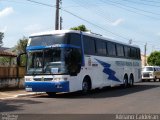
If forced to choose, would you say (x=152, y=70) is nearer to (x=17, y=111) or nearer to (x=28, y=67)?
(x=28, y=67)

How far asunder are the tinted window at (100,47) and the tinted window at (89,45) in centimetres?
72

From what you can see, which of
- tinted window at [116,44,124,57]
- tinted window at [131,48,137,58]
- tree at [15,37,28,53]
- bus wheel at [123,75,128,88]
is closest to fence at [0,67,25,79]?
tinted window at [116,44,124,57]

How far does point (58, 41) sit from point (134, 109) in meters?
6.97

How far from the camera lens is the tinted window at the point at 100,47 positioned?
24047mm

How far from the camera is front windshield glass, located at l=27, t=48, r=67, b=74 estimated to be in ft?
65.7

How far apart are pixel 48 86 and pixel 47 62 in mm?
1226

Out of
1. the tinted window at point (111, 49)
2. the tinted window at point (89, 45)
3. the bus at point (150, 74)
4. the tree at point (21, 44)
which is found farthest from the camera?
the tree at point (21, 44)

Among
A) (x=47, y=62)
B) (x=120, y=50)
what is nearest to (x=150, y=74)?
(x=120, y=50)

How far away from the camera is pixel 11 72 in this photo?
2739 centimetres

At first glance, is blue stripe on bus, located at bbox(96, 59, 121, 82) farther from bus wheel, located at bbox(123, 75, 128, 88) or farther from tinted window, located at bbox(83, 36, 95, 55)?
bus wheel, located at bbox(123, 75, 128, 88)

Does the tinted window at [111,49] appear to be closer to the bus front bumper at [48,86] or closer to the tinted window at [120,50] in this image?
the tinted window at [120,50]

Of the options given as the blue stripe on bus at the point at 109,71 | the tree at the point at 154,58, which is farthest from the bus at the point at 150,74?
the tree at the point at 154,58

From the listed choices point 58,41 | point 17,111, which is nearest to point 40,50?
point 58,41

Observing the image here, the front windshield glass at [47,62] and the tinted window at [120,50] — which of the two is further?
the tinted window at [120,50]
